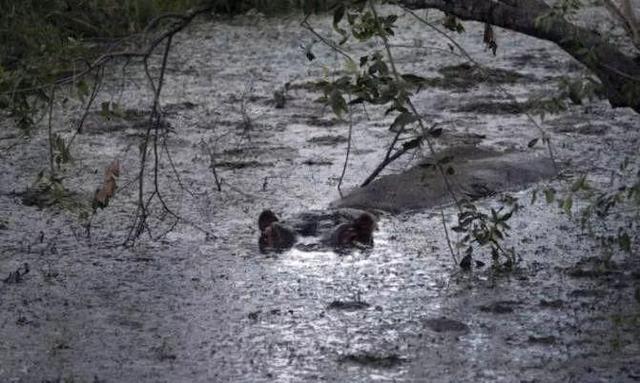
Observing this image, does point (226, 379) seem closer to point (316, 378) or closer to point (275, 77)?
point (316, 378)

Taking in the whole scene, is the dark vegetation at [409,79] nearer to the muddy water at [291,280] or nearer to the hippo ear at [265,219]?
the muddy water at [291,280]

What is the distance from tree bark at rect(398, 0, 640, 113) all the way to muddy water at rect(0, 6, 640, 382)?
0.57m

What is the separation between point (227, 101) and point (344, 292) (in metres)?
3.08

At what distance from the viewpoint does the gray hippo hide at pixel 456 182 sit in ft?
17.8

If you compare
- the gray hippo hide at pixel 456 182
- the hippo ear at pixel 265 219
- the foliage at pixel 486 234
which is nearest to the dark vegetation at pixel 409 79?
the foliage at pixel 486 234

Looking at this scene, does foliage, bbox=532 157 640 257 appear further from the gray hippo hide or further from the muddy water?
the gray hippo hide

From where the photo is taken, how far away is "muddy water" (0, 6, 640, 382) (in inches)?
151

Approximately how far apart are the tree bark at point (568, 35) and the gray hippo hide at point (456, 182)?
798 mm

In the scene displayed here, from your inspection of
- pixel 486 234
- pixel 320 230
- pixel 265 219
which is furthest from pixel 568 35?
pixel 265 219

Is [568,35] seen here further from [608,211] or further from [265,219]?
[265,219]

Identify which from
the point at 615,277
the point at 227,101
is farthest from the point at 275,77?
the point at 615,277

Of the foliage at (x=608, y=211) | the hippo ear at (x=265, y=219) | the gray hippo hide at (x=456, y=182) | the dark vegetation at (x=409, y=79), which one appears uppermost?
the dark vegetation at (x=409, y=79)

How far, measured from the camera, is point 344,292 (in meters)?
4.42

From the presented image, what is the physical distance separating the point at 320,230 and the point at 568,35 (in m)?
1.16
